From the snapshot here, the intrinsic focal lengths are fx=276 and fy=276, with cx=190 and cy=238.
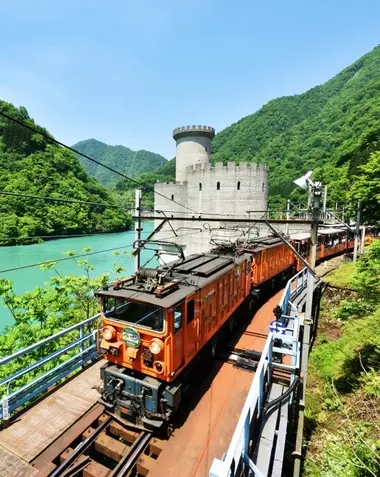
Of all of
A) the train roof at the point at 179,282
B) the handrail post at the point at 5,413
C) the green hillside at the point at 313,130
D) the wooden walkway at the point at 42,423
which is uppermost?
the green hillside at the point at 313,130

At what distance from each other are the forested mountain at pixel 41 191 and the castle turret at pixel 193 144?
50.3 ft

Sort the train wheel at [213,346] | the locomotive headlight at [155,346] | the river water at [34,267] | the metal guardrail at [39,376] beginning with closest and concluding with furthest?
the locomotive headlight at [155,346], the metal guardrail at [39,376], the train wheel at [213,346], the river water at [34,267]

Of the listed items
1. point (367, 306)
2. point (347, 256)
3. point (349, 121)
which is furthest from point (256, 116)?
point (367, 306)

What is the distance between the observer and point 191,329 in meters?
6.16

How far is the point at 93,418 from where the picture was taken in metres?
5.80

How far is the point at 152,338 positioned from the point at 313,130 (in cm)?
11287

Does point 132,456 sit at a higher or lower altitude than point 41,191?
lower

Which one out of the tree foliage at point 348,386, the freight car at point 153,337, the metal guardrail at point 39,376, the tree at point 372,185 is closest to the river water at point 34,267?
the metal guardrail at point 39,376

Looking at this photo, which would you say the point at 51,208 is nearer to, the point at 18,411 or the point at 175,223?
the point at 175,223

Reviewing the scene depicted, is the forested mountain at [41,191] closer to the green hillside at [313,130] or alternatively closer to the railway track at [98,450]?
the railway track at [98,450]

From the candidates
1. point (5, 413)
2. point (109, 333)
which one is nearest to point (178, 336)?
point (109, 333)

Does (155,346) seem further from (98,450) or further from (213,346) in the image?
(213,346)

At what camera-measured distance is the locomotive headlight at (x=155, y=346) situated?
17.3 ft

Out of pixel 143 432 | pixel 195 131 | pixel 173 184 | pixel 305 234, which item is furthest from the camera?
pixel 195 131
